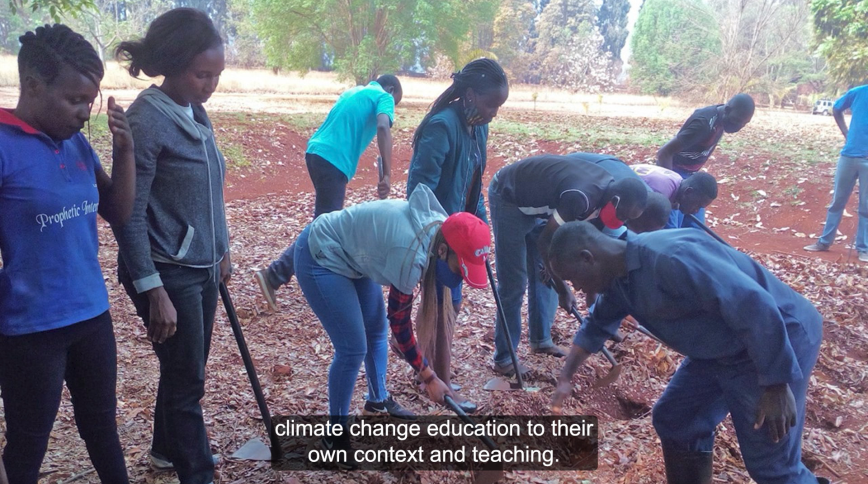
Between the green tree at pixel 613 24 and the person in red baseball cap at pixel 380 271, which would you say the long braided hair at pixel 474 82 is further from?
the green tree at pixel 613 24

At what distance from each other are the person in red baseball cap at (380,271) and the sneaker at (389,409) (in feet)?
1.19

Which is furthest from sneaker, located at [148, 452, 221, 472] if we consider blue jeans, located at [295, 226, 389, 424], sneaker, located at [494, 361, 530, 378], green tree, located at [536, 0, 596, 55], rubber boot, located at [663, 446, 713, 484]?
green tree, located at [536, 0, 596, 55]

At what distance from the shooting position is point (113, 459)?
8.08ft

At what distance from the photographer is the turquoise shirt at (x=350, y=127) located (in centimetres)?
527

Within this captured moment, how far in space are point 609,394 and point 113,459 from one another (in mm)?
2995

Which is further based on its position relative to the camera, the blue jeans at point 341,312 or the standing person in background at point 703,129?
the standing person in background at point 703,129

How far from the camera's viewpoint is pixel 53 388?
217cm

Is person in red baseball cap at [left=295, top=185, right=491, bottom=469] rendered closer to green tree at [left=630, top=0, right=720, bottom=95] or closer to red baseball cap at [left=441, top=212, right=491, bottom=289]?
red baseball cap at [left=441, top=212, right=491, bottom=289]

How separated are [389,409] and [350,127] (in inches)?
104

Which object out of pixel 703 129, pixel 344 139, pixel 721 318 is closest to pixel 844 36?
pixel 703 129

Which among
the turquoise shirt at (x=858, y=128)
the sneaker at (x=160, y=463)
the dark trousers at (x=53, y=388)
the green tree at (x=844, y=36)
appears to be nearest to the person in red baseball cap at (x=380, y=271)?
the sneaker at (x=160, y=463)

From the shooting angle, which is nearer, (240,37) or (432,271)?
(432,271)

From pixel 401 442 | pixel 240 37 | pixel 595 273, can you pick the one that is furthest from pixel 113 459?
Answer: pixel 240 37

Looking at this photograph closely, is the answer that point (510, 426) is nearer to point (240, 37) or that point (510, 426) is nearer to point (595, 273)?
point (595, 273)
